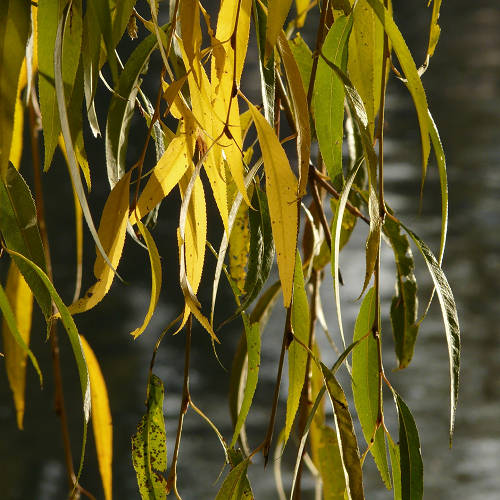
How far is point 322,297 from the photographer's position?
2.81 ft

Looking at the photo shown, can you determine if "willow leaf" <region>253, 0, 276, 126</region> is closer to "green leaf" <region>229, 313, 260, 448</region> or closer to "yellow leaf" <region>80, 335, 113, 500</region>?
"green leaf" <region>229, 313, 260, 448</region>

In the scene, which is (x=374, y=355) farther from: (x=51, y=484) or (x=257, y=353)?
(x=51, y=484)

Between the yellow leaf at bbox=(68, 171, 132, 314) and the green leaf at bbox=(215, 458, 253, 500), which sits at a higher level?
the yellow leaf at bbox=(68, 171, 132, 314)

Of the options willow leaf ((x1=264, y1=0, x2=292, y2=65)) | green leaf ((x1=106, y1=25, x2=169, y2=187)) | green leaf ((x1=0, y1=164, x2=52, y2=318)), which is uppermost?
willow leaf ((x1=264, y1=0, x2=292, y2=65))

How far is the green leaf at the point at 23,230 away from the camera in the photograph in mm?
222

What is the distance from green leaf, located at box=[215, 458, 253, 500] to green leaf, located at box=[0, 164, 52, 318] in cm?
11

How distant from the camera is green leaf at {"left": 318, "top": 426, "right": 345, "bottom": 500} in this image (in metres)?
0.32

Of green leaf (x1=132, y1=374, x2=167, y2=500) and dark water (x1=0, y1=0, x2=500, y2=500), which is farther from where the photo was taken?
dark water (x1=0, y1=0, x2=500, y2=500)

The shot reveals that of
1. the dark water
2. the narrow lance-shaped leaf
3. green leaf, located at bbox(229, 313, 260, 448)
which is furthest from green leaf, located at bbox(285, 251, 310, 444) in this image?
the dark water

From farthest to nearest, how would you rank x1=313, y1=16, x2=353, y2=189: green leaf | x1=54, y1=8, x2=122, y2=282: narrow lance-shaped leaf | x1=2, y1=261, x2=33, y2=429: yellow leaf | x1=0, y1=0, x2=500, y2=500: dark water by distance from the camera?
1. x1=0, y1=0, x2=500, y2=500: dark water
2. x1=2, y1=261, x2=33, y2=429: yellow leaf
3. x1=313, y1=16, x2=353, y2=189: green leaf
4. x1=54, y1=8, x2=122, y2=282: narrow lance-shaped leaf

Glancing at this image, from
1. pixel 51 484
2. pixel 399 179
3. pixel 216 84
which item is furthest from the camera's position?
pixel 399 179

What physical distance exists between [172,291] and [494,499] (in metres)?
0.59

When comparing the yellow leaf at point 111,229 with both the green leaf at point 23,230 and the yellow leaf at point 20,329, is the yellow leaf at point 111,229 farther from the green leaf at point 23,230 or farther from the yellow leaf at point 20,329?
the yellow leaf at point 20,329

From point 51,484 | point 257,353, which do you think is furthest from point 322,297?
point 257,353
